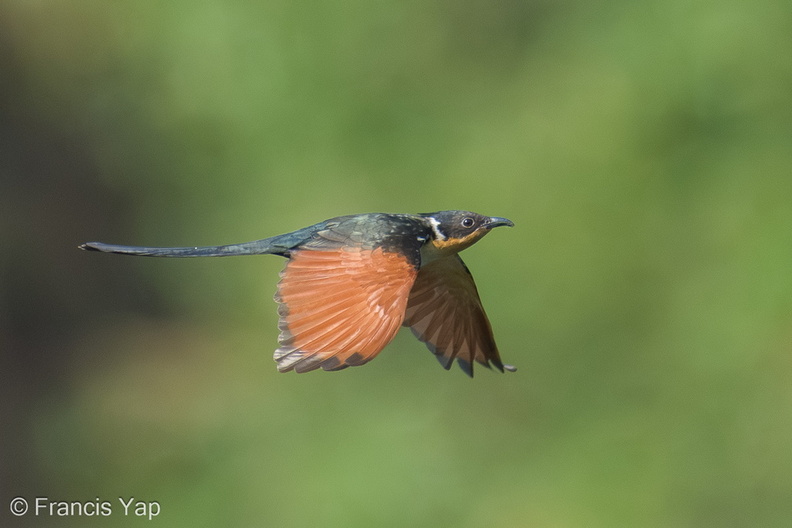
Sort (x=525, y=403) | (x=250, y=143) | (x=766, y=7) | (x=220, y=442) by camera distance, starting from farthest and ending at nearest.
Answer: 1. (x=250, y=143)
2. (x=220, y=442)
3. (x=766, y=7)
4. (x=525, y=403)

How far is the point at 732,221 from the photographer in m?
9.30

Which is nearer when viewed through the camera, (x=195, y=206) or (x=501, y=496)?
(x=501, y=496)

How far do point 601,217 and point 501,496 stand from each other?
2414mm

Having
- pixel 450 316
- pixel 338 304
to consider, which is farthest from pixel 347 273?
pixel 450 316

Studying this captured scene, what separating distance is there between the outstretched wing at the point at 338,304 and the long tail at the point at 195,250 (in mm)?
220

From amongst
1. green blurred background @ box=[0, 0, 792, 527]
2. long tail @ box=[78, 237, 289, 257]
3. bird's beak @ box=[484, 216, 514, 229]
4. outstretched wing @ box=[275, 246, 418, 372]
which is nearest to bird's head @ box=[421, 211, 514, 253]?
bird's beak @ box=[484, 216, 514, 229]

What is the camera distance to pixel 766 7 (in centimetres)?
982

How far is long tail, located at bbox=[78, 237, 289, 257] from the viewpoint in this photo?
360 cm

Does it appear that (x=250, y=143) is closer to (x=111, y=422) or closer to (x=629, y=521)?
(x=111, y=422)

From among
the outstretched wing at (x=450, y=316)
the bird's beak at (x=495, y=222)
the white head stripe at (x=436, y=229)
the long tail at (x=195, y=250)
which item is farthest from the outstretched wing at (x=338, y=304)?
the outstretched wing at (x=450, y=316)

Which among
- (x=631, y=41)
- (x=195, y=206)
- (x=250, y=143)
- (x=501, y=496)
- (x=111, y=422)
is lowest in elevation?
(x=111, y=422)

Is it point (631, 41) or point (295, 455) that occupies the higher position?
point (631, 41)

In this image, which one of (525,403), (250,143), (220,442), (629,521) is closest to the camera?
(629,521)

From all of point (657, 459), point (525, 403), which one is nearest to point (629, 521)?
point (657, 459)
